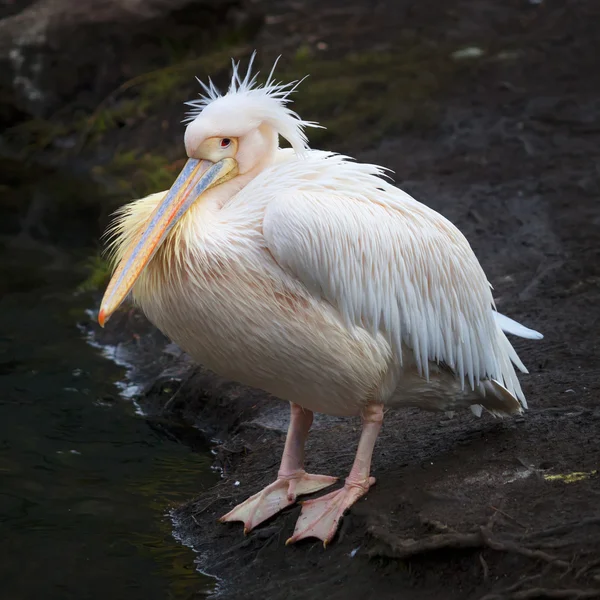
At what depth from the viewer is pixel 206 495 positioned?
4848 mm

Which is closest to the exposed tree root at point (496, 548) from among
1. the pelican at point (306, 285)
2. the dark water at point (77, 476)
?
the pelican at point (306, 285)

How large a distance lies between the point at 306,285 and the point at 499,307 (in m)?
2.44

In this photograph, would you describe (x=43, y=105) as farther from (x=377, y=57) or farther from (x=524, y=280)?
(x=524, y=280)

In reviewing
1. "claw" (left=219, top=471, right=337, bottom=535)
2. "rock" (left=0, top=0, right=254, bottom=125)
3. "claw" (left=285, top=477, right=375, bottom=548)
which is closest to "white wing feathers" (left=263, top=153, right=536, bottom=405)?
"claw" (left=285, top=477, right=375, bottom=548)

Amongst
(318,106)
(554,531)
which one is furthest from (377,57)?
(554,531)

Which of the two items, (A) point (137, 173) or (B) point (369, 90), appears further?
(B) point (369, 90)

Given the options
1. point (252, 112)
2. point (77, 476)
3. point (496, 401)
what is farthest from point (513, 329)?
point (77, 476)

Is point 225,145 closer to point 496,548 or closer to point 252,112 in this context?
point 252,112

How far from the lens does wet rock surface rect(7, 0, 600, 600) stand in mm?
3627

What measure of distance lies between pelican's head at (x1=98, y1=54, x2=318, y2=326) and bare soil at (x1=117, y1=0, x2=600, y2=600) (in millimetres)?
1324

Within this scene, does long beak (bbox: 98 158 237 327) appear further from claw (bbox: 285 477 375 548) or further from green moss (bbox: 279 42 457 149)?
green moss (bbox: 279 42 457 149)

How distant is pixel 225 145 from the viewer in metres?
4.10

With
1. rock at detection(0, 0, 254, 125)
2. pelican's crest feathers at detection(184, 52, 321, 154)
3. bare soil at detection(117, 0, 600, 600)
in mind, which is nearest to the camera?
bare soil at detection(117, 0, 600, 600)

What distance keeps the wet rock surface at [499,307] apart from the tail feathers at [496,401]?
74 millimetres
